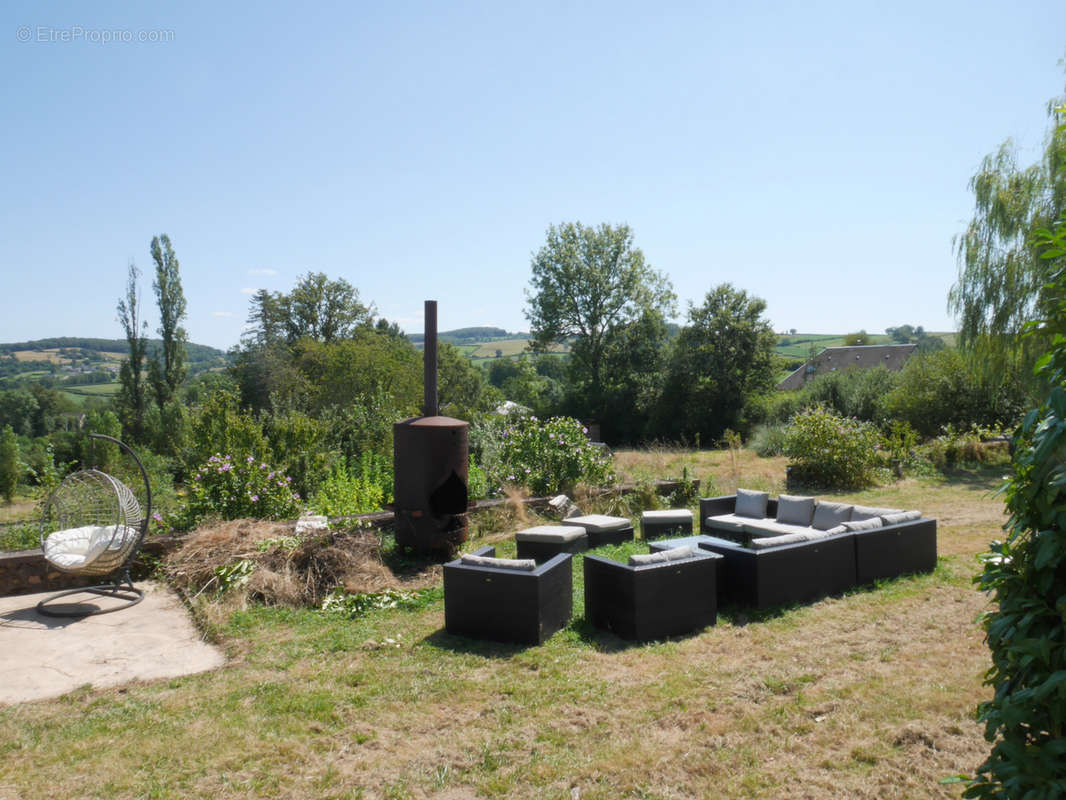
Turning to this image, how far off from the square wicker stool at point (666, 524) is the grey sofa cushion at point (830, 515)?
1378 millimetres

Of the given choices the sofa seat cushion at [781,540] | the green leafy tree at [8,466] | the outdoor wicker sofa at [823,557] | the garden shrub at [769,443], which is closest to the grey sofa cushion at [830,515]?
the outdoor wicker sofa at [823,557]

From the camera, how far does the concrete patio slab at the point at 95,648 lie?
14.9 ft

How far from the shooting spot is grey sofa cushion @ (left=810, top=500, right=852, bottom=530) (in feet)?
23.1

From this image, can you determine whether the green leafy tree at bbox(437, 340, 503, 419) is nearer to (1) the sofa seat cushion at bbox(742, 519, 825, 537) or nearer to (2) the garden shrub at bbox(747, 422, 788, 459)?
(2) the garden shrub at bbox(747, 422, 788, 459)

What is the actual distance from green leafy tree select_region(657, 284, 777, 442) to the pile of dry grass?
69.8ft

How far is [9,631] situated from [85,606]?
1.98 ft

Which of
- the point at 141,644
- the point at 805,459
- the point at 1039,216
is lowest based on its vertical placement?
the point at 141,644

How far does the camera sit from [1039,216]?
1242 cm

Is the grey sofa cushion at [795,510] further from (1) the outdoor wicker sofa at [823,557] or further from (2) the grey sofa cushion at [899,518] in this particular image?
(2) the grey sofa cushion at [899,518]

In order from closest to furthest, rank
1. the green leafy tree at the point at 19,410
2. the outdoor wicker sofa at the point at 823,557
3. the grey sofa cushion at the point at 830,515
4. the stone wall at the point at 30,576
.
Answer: the outdoor wicker sofa at the point at 823,557 → the stone wall at the point at 30,576 → the grey sofa cushion at the point at 830,515 → the green leafy tree at the point at 19,410

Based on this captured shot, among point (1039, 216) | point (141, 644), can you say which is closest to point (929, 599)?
point (141, 644)

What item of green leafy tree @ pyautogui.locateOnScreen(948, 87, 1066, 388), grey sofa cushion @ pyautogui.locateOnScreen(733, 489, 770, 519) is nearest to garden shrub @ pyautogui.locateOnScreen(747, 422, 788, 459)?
green leafy tree @ pyautogui.locateOnScreen(948, 87, 1066, 388)

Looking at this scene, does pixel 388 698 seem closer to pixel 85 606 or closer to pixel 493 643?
pixel 493 643

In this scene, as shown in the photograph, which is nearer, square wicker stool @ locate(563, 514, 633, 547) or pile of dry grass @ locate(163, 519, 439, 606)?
pile of dry grass @ locate(163, 519, 439, 606)
